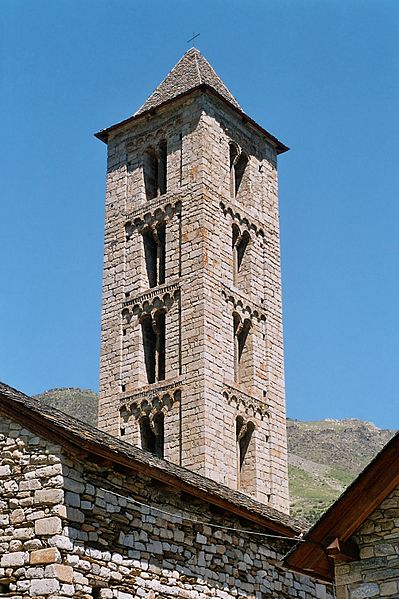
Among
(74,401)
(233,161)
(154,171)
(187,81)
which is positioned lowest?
(154,171)

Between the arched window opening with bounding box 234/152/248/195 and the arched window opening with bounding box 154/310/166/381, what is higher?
the arched window opening with bounding box 234/152/248/195

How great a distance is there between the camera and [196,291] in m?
28.3

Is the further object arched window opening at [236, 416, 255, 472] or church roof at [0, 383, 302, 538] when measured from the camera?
arched window opening at [236, 416, 255, 472]

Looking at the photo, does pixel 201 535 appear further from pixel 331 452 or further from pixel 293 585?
pixel 331 452

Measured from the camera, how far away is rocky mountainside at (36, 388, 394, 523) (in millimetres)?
84562

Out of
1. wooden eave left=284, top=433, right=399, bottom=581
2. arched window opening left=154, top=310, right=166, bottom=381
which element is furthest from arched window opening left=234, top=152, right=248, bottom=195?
wooden eave left=284, top=433, right=399, bottom=581

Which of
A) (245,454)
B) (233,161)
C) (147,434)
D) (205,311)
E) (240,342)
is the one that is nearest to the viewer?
(205,311)

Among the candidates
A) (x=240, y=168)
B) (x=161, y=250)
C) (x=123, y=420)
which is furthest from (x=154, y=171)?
(x=123, y=420)

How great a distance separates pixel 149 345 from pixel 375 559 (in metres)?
19.2

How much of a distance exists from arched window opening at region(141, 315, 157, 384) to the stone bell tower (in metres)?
0.04

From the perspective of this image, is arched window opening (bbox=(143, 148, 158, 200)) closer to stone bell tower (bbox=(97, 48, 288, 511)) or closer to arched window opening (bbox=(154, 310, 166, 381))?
stone bell tower (bbox=(97, 48, 288, 511))

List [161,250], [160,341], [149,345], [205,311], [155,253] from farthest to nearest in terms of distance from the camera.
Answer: [155,253] < [161,250] < [149,345] < [160,341] < [205,311]

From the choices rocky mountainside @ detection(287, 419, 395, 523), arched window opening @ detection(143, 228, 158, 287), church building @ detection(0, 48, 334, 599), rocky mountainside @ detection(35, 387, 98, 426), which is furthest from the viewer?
rocky mountainside @ detection(35, 387, 98, 426)

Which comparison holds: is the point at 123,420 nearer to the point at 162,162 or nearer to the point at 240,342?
the point at 240,342
